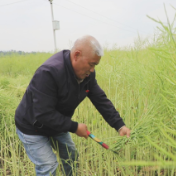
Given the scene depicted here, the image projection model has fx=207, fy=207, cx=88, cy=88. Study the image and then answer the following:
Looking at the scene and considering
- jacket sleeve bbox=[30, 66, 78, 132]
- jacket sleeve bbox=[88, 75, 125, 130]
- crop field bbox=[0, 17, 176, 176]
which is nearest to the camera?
crop field bbox=[0, 17, 176, 176]

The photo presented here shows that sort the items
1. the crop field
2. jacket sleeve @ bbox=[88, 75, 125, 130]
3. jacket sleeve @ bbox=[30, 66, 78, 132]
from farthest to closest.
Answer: jacket sleeve @ bbox=[88, 75, 125, 130] < jacket sleeve @ bbox=[30, 66, 78, 132] < the crop field

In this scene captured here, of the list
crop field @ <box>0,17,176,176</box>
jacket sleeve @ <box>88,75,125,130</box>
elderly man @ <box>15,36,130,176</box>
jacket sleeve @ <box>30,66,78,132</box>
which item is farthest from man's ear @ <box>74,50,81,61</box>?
crop field @ <box>0,17,176,176</box>

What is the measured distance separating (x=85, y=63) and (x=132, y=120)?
74 cm

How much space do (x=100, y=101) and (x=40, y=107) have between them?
0.54 metres

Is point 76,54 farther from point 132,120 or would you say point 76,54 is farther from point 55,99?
point 132,120

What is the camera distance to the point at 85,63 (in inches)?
50.8

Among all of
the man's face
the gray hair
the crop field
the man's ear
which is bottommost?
the crop field

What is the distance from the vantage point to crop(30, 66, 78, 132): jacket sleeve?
1.25 metres

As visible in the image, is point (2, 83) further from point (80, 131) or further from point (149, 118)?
point (149, 118)

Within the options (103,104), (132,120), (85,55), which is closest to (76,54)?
(85,55)

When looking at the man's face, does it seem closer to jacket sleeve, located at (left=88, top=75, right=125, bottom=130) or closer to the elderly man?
the elderly man

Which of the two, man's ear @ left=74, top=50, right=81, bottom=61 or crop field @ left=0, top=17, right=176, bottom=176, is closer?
crop field @ left=0, top=17, right=176, bottom=176

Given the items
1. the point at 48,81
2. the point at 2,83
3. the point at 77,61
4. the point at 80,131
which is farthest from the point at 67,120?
the point at 2,83

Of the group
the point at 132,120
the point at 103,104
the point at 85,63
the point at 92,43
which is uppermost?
the point at 92,43
